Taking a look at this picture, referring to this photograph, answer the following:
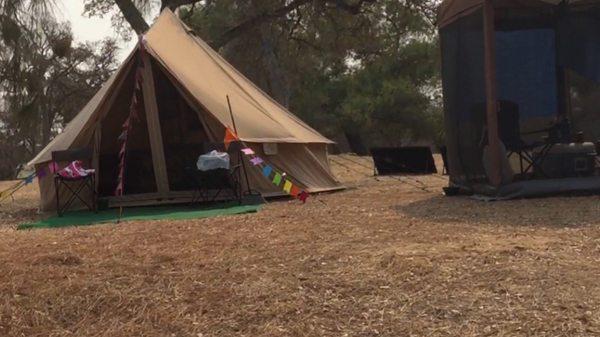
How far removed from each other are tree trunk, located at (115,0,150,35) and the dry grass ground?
33.5 ft

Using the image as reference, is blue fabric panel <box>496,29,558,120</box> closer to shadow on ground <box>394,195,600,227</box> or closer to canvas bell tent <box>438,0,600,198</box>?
canvas bell tent <box>438,0,600,198</box>

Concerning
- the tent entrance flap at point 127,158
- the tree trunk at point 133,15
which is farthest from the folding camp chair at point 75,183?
the tree trunk at point 133,15

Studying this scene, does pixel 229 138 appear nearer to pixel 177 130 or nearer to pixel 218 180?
pixel 218 180

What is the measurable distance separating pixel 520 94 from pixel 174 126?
5.38 meters

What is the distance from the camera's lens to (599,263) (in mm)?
4562

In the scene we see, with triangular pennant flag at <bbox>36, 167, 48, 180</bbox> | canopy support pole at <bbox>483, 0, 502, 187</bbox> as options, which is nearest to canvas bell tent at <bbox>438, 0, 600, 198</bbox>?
canopy support pole at <bbox>483, 0, 502, 187</bbox>

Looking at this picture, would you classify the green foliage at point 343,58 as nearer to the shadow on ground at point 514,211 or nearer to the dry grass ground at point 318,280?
the shadow on ground at point 514,211

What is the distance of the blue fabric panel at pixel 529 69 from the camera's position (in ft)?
30.9

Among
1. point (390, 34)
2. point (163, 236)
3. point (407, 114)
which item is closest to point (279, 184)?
point (163, 236)

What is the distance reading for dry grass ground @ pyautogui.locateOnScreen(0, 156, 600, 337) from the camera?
3.83 metres

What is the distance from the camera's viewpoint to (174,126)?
37.6 ft

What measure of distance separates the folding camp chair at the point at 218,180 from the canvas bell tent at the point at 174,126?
10.6 inches

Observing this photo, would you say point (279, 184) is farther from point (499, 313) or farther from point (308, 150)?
point (499, 313)

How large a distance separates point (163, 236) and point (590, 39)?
6.00 m
